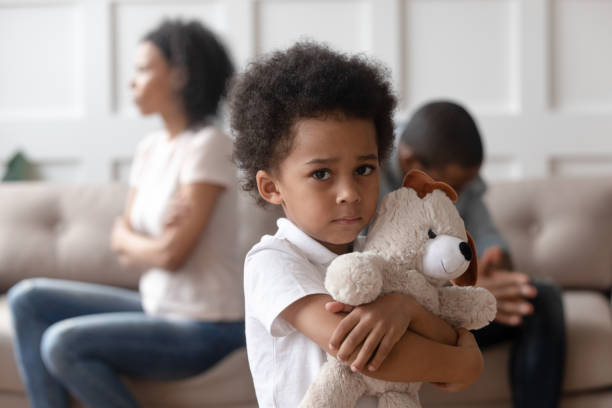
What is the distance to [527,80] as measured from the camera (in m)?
2.41

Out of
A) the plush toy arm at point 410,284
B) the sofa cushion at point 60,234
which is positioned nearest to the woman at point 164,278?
the sofa cushion at point 60,234

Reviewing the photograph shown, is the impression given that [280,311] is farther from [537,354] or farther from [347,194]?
[537,354]

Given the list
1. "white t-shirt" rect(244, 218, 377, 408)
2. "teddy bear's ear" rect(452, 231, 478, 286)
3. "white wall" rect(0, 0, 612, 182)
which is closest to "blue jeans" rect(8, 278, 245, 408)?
"white t-shirt" rect(244, 218, 377, 408)

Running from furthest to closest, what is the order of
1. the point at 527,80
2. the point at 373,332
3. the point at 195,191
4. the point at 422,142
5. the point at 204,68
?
the point at 527,80 → the point at 204,68 → the point at 195,191 → the point at 422,142 → the point at 373,332

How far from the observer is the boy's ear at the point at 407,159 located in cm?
137

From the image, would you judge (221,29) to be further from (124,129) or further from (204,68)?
(204,68)

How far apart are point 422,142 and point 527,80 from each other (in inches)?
48.2

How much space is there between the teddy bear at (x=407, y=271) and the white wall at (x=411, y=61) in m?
1.68

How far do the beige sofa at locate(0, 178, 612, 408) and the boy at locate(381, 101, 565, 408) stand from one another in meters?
0.06

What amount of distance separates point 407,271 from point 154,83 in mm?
1107

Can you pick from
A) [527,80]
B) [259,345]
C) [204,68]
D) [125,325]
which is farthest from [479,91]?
[259,345]

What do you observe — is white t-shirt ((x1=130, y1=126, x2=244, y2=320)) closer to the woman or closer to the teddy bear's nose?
the woman

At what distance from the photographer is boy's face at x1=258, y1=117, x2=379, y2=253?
721 mm

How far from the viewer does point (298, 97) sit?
0.74m
